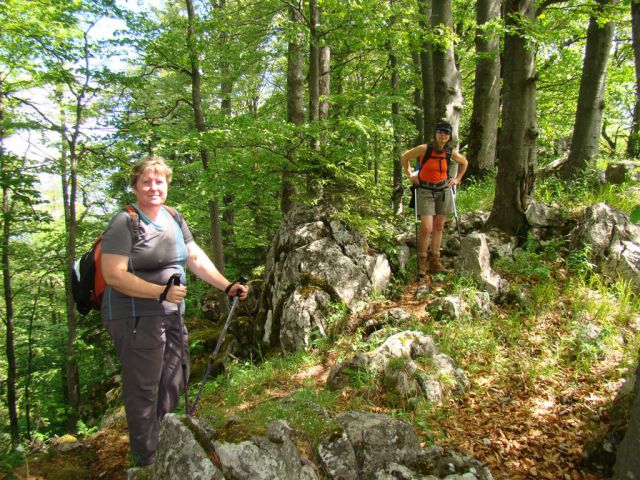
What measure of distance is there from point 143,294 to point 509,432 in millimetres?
3215

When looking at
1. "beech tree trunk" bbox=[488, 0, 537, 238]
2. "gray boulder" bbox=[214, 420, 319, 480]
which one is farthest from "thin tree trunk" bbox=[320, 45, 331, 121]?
"gray boulder" bbox=[214, 420, 319, 480]

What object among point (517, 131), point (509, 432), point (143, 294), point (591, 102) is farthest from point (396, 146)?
point (143, 294)

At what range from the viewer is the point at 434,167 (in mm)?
5641

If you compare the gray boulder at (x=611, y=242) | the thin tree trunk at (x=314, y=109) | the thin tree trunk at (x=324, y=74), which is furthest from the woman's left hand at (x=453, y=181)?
the thin tree trunk at (x=324, y=74)

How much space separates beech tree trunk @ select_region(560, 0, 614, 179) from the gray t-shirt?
7857mm

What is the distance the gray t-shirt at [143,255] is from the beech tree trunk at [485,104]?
8.63m

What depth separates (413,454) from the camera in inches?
103

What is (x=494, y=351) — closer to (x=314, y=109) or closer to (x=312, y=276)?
(x=312, y=276)

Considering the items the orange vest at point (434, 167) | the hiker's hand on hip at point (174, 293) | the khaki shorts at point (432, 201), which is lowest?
the hiker's hand on hip at point (174, 293)

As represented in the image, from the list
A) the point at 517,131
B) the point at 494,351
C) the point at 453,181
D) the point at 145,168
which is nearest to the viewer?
the point at 145,168

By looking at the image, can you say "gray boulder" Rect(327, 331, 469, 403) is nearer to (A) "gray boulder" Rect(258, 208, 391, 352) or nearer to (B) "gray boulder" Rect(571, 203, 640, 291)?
(A) "gray boulder" Rect(258, 208, 391, 352)

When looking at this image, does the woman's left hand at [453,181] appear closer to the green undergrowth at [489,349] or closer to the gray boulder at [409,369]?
the green undergrowth at [489,349]

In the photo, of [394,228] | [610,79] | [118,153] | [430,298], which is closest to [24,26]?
[118,153]

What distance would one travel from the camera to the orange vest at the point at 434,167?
220 inches
